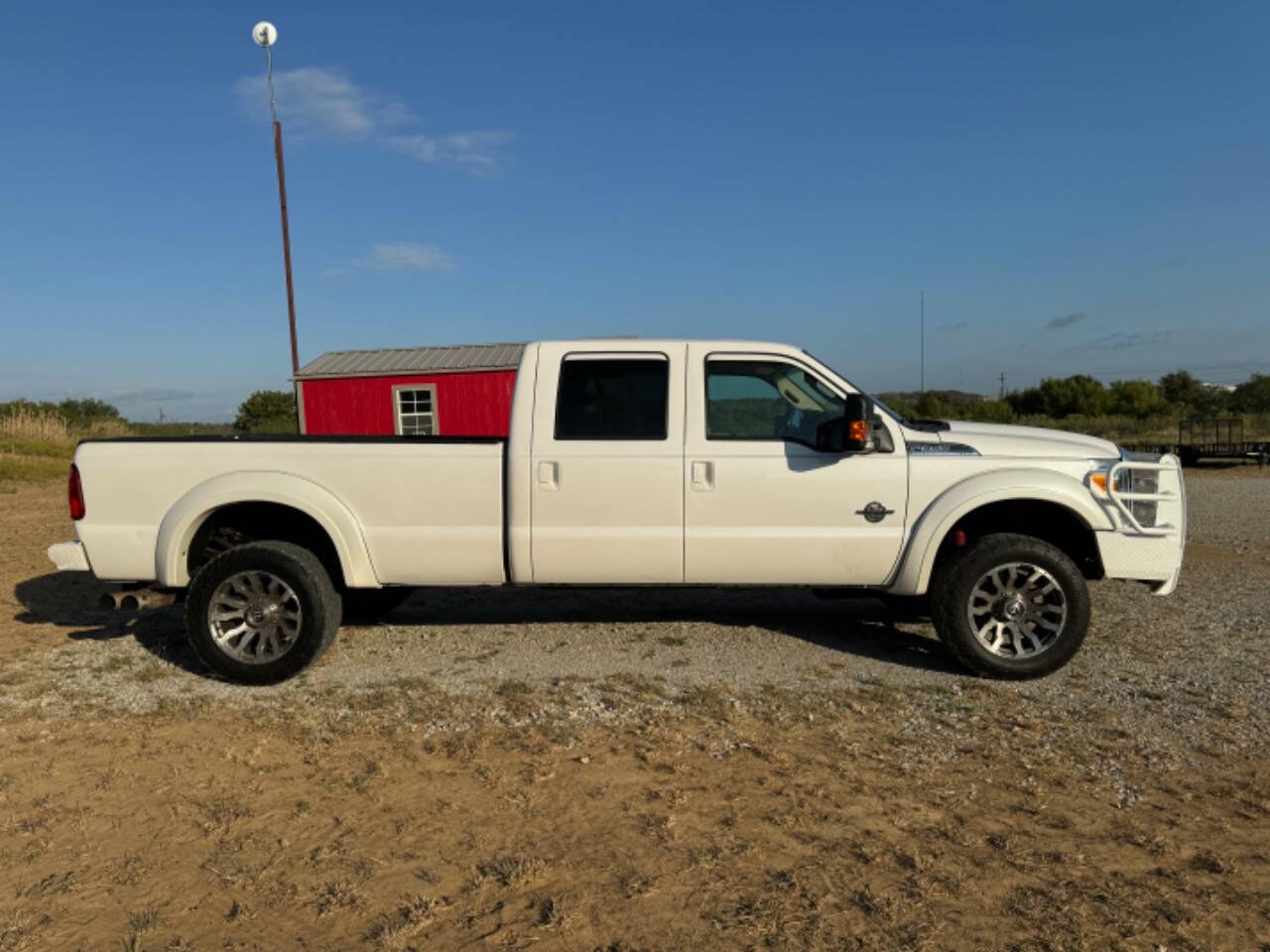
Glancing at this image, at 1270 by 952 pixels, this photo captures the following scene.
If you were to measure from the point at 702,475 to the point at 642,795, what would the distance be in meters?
2.07

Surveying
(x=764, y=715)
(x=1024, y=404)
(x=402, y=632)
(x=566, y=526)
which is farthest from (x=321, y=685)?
(x=1024, y=404)

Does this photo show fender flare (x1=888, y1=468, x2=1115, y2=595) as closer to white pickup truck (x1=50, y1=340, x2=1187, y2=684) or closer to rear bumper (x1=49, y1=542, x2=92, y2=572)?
white pickup truck (x1=50, y1=340, x2=1187, y2=684)

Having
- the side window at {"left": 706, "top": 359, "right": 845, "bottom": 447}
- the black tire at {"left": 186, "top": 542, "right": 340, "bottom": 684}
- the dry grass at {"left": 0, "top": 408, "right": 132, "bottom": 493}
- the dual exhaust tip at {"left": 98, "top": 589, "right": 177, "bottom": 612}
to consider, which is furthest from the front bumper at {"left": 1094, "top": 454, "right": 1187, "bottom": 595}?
the dry grass at {"left": 0, "top": 408, "right": 132, "bottom": 493}

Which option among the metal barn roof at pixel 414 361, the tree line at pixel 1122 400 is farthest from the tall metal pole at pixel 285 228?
the tree line at pixel 1122 400

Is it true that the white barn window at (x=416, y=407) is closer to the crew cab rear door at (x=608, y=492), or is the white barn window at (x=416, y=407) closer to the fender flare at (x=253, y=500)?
the fender flare at (x=253, y=500)

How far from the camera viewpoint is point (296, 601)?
5.17m

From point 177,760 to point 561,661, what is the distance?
222 centimetres

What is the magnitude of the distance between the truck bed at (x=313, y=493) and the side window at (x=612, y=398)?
491 mm

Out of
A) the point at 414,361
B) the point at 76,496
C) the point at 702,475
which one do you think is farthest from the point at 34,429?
the point at 702,475

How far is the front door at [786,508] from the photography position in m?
5.15

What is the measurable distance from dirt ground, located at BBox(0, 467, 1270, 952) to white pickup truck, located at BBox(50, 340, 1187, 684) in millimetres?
495

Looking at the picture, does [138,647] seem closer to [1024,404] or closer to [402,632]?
[402,632]

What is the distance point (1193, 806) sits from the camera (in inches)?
137

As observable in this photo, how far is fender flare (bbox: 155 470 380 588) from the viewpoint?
516 cm
